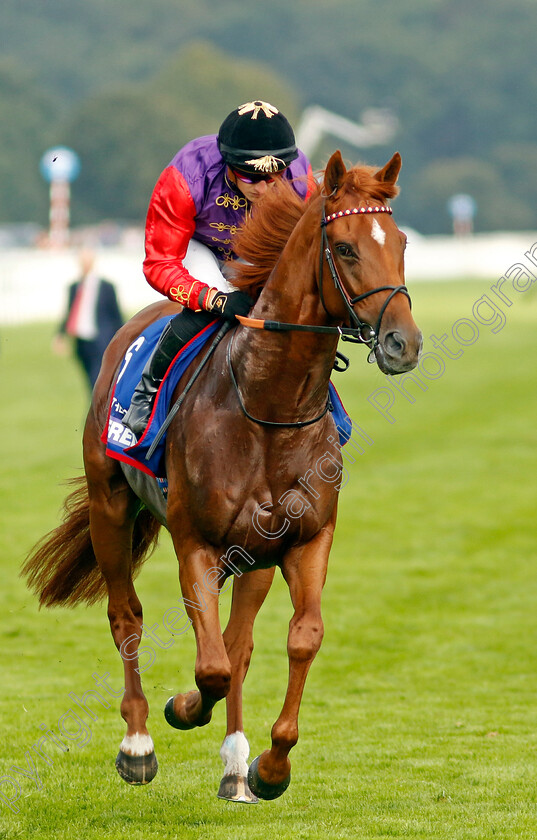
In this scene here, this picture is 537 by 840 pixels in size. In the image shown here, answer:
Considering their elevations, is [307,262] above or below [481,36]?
above

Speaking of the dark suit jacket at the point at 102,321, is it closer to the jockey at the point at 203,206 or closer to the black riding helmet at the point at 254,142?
the jockey at the point at 203,206

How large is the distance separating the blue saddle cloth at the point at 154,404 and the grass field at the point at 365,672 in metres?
1.37

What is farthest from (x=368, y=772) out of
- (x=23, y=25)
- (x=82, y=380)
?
(x=23, y=25)

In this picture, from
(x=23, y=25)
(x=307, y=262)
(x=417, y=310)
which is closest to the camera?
(x=307, y=262)

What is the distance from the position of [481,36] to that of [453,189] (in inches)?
758

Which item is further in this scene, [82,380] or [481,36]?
[481,36]

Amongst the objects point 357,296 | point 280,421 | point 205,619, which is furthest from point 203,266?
point 205,619

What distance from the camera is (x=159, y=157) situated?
220ft

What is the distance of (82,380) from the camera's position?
20.1m

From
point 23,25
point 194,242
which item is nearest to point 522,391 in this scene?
point 194,242

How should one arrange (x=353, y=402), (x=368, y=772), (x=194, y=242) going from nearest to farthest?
(x=194, y=242), (x=368, y=772), (x=353, y=402)

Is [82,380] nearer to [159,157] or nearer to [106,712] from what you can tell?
[106,712]

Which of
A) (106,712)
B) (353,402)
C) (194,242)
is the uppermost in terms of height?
(194,242)

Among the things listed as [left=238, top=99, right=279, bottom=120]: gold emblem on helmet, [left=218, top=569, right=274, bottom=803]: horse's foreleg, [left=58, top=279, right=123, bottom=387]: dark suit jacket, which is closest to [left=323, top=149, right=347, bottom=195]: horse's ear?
[left=238, top=99, right=279, bottom=120]: gold emblem on helmet
